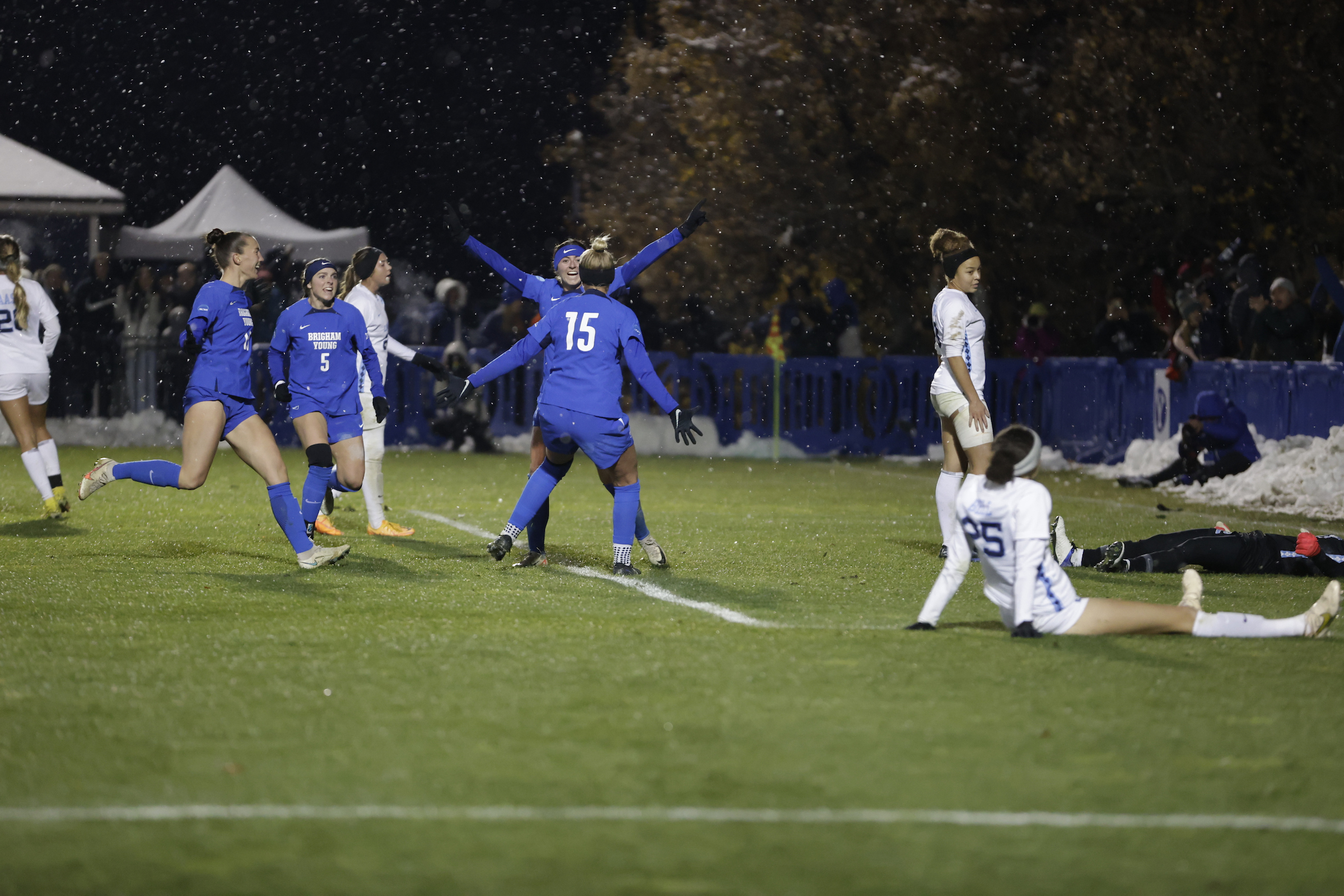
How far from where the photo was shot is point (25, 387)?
13.3 metres

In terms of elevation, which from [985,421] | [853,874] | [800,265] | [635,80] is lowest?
[853,874]

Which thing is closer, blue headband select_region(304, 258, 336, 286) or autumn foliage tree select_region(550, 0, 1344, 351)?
blue headband select_region(304, 258, 336, 286)

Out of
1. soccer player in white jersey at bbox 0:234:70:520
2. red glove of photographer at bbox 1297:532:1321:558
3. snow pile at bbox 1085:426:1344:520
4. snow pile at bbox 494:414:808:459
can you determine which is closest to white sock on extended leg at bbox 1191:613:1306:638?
red glove of photographer at bbox 1297:532:1321:558

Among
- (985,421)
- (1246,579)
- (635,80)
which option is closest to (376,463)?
(985,421)

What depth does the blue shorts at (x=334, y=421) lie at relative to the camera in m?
11.1

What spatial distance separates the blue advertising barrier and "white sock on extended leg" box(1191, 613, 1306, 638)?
13.4m

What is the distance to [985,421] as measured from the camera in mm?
10211

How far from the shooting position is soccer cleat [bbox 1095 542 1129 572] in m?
10.6

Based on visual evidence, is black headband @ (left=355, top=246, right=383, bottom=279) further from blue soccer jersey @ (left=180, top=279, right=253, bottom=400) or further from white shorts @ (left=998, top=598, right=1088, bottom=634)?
white shorts @ (left=998, top=598, right=1088, bottom=634)

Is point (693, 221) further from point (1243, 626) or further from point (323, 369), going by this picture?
point (1243, 626)

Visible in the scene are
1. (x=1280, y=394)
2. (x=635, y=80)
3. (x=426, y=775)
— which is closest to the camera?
(x=426, y=775)

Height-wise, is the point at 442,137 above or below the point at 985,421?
above

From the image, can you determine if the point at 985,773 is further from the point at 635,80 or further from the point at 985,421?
the point at 635,80

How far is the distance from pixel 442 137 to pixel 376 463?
29.3 meters
